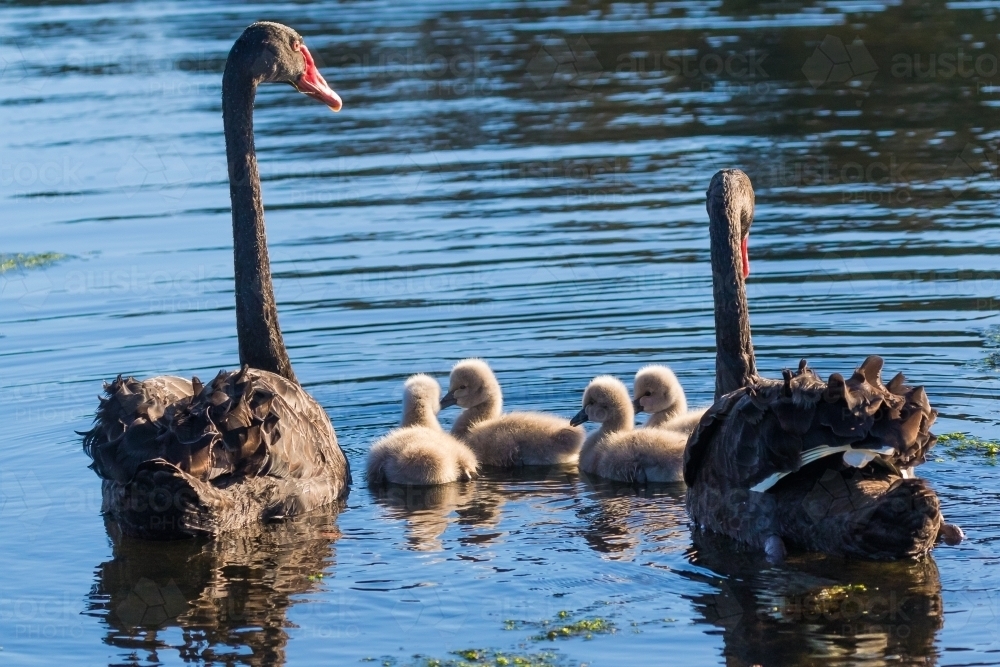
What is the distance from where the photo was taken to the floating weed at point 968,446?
27.4ft

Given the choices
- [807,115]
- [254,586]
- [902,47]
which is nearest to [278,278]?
[254,586]

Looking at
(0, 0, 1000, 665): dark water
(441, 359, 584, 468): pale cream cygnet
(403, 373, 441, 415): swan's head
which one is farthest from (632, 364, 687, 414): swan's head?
(403, 373, 441, 415): swan's head

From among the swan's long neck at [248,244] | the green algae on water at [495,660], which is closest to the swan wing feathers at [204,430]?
the swan's long neck at [248,244]

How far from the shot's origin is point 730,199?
8.75 metres

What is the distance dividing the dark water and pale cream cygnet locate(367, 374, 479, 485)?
0.15 metres

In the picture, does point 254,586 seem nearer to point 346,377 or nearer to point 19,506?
point 19,506

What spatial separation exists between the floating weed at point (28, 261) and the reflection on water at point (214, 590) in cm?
588

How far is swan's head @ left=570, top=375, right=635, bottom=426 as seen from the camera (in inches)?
352

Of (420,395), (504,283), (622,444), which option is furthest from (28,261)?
(622,444)

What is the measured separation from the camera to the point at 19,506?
834 cm

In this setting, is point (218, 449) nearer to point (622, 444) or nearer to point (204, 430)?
point (204, 430)

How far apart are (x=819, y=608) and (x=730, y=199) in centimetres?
298

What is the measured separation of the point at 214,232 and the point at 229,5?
15.3m

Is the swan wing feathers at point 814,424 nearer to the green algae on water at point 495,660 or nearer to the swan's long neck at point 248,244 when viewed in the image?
the green algae on water at point 495,660
